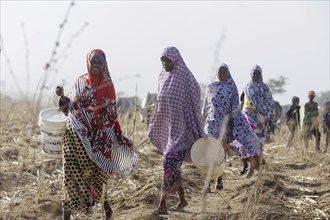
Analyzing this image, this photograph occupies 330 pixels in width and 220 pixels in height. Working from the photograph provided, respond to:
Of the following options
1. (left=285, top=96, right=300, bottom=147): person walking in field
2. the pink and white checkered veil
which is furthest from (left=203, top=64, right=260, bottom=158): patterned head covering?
(left=285, top=96, right=300, bottom=147): person walking in field

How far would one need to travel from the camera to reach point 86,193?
4004mm

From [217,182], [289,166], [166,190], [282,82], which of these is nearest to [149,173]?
[217,182]

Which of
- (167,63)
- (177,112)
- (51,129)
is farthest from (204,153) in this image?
(51,129)

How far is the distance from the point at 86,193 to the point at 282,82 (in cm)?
3366

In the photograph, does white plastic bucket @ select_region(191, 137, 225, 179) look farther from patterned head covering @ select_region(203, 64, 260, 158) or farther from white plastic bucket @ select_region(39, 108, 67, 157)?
white plastic bucket @ select_region(39, 108, 67, 157)

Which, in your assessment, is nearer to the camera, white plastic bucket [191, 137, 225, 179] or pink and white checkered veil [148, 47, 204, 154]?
white plastic bucket [191, 137, 225, 179]

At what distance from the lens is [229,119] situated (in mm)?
5902

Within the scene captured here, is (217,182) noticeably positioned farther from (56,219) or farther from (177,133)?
(56,219)

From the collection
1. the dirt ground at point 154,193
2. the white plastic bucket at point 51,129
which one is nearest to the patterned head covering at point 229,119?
the dirt ground at point 154,193

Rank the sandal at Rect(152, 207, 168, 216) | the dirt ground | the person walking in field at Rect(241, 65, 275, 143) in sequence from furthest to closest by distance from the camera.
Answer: the person walking in field at Rect(241, 65, 275, 143) < the sandal at Rect(152, 207, 168, 216) < the dirt ground

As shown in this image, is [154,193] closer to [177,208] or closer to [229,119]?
[177,208]

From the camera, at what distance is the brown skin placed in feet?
15.7

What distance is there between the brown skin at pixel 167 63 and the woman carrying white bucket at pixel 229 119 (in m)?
1.33

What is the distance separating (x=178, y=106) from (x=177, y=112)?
0.06 meters
